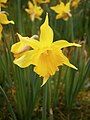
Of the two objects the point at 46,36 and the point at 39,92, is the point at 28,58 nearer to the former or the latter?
the point at 46,36

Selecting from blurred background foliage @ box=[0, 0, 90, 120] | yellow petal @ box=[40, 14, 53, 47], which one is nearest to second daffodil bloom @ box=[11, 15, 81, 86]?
yellow petal @ box=[40, 14, 53, 47]

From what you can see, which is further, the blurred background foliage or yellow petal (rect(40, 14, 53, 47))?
the blurred background foliage

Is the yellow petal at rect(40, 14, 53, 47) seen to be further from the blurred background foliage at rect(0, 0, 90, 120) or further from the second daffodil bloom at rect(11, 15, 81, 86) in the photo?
the blurred background foliage at rect(0, 0, 90, 120)

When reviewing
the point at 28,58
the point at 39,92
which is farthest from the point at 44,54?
the point at 39,92

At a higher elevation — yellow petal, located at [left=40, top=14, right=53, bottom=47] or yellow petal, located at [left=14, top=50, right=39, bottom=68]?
yellow petal, located at [left=40, top=14, right=53, bottom=47]

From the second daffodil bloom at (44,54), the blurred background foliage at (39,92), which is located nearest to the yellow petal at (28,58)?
the second daffodil bloom at (44,54)

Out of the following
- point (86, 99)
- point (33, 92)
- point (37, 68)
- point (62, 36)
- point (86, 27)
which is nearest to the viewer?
point (37, 68)

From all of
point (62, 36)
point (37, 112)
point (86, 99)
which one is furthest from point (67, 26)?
point (37, 112)

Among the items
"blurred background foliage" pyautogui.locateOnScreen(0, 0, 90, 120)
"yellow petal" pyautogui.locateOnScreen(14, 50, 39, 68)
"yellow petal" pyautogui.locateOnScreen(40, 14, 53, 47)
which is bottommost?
"blurred background foliage" pyautogui.locateOnScreen(0, 0, 90, 120)

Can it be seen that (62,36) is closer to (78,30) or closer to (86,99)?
(78,30)
